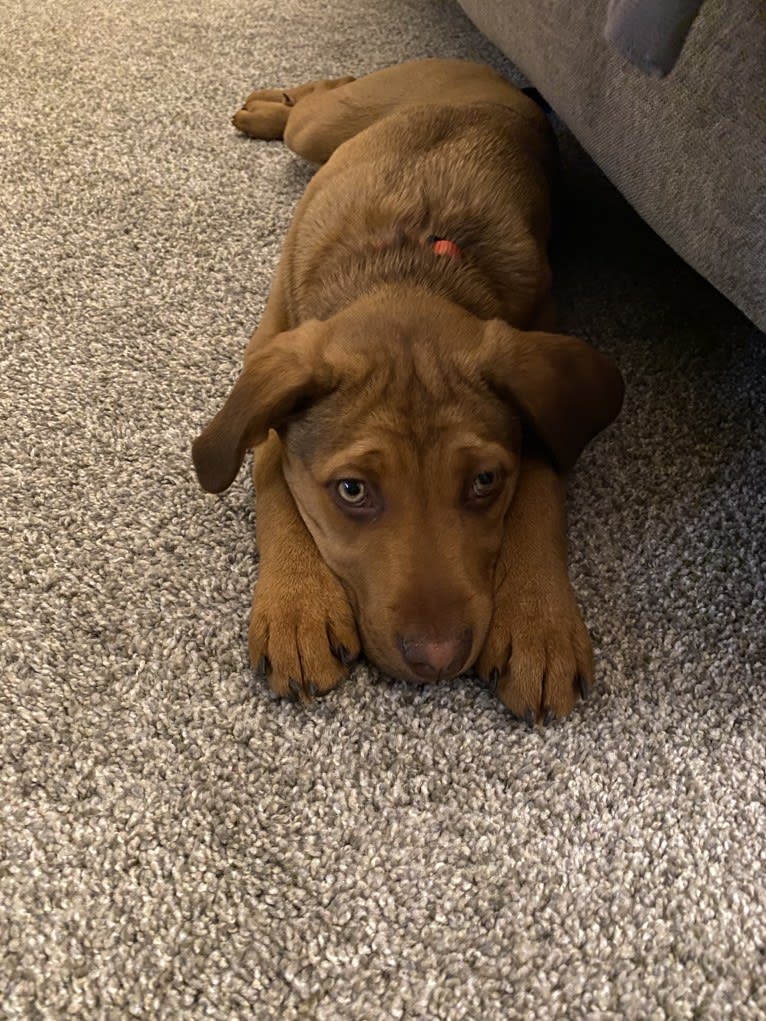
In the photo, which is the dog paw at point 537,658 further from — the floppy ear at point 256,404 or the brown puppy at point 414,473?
the floppy ear at point 256,404

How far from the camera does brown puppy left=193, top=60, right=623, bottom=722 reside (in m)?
1.91

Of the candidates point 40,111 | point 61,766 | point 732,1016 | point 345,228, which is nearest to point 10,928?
point 61,766

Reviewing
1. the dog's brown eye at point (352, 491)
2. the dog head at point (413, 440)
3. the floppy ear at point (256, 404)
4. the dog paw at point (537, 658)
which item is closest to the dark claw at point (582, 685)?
the dog paw at point (537, 658)

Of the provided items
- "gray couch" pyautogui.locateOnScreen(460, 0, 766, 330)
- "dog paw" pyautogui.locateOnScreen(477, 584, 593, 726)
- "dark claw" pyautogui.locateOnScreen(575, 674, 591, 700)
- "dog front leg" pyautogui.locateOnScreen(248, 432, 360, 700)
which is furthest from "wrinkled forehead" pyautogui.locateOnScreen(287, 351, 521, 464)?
"gray couch" pyautogui.locateOnScreen(460, 0, 766, 330)

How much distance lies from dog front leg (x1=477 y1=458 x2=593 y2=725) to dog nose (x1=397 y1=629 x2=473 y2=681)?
157 millimetres

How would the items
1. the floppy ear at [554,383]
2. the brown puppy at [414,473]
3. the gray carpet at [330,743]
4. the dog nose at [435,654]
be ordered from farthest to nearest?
1. the floppy ear at [554,383]
2. the brown puppy at [414,473]
3. the dog nose at [435,654]
4. the gray carpet at [330,743]

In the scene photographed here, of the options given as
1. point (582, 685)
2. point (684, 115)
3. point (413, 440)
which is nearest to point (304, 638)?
point (413, 440)

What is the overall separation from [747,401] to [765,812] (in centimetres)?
136

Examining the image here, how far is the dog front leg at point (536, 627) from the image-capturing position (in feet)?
6.32

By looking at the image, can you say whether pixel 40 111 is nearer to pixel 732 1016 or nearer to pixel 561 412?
pixel 561 412

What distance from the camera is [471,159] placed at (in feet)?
8.80

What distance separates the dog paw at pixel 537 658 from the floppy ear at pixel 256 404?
0.63 meters

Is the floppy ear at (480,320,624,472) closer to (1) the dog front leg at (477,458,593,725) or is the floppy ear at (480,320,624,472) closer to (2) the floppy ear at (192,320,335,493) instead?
(1) the dog front leg at (477,458,593,725)

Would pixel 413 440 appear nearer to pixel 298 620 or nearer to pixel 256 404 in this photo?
pixel 256 404
